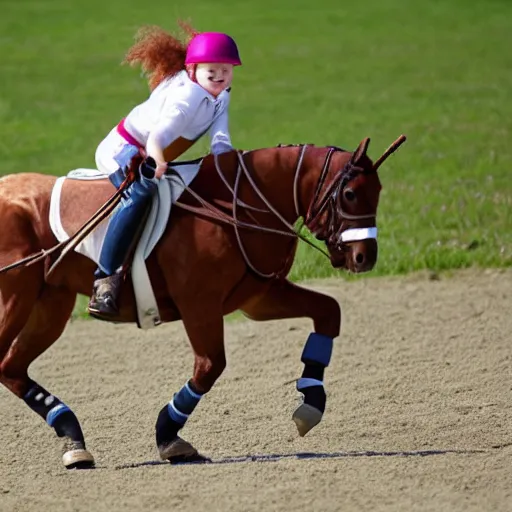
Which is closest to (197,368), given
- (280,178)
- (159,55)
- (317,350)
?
(317,350)

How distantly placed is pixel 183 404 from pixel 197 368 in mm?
201

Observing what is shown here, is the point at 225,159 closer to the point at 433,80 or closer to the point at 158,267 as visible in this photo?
the point at 158,267

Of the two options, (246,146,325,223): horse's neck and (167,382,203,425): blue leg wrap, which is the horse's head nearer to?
(246,146,325,223): horse's neck

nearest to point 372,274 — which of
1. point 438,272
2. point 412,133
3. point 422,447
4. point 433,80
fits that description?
point 438,272

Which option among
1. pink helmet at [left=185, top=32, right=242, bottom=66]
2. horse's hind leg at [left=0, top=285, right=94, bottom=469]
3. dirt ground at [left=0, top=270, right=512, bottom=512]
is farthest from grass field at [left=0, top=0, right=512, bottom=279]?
pink helmet at [left=185, top=32, right=242, bottom=66]

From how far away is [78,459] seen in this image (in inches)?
244

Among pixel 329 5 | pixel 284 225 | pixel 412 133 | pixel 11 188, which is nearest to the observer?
pixel 284 225

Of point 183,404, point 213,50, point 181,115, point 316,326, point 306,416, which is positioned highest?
point 213,50

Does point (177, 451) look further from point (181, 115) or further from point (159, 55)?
point (159, 55)

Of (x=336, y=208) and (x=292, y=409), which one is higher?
(x=336, y=208)

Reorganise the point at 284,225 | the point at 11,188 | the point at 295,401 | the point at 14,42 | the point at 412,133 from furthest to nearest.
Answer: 1. the point at 14,42
2. the point at 412,133
3. the point at 295,401
4. the point at 11,188
5. the point at 284,225

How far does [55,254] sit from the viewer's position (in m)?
6.15

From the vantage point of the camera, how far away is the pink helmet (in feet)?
19.0

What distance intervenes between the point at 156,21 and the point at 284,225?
18.0 meters
